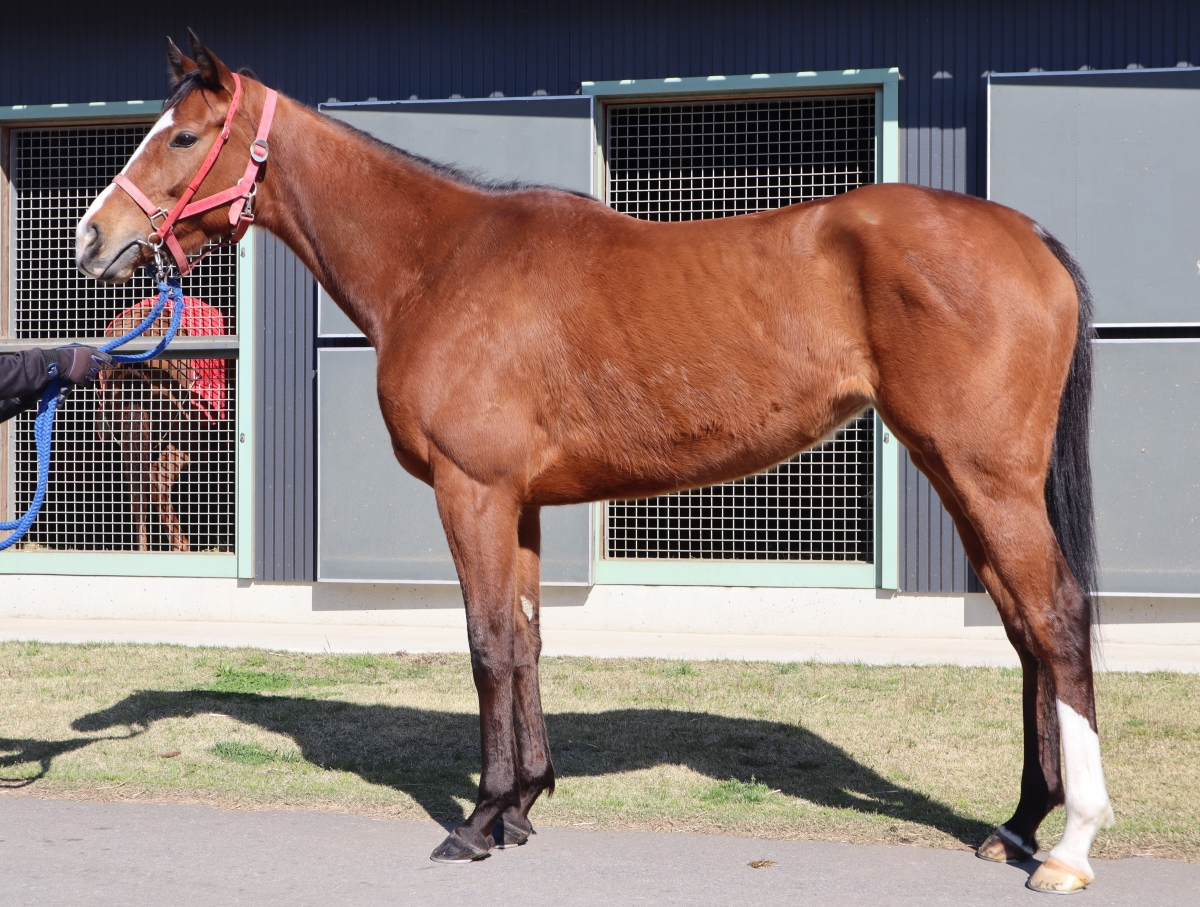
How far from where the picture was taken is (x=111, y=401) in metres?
8.47

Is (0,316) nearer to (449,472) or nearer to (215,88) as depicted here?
(215,88)

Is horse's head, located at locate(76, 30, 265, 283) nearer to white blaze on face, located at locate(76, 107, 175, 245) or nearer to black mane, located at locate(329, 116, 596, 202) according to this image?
white blaze on face, located at locate(76, 107, 175, 245)

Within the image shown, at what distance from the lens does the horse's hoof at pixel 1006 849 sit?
3.43m

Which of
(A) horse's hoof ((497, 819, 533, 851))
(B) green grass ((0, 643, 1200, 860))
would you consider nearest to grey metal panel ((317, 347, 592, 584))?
(B) green grass ((0, 643, 1200, 860))

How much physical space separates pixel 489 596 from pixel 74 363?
70.6 inches

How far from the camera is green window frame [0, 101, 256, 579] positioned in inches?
314

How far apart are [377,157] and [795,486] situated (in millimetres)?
4679

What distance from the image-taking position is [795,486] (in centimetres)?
805

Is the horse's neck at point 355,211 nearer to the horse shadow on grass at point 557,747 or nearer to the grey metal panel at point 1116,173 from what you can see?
the horse shadow on grass at point 557,747

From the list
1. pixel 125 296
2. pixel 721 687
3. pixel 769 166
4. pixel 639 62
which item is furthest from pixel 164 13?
pixel 721 687

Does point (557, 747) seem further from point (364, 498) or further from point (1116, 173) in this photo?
point (1116, 173)

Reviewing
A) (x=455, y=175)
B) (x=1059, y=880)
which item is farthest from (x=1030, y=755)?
(x=455, y=175)

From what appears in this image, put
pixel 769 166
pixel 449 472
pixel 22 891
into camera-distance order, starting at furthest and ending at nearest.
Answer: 1. pixel 769 166
2. pixel 449 472
3. pixel 22 891

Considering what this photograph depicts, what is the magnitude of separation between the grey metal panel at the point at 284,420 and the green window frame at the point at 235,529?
61 millimetres
